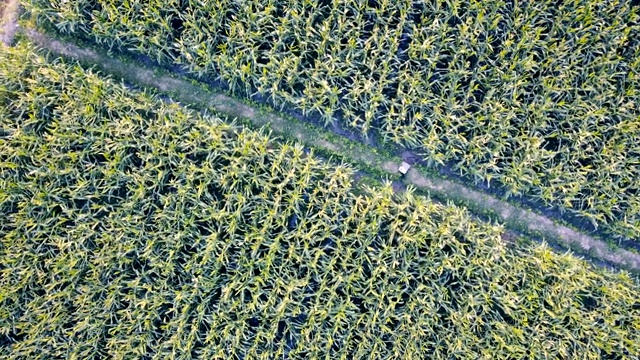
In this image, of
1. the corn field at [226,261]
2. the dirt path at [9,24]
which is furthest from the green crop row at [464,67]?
the corn field at [226,261]

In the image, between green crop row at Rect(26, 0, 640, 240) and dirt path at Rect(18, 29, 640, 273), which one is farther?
dirt path at Rect(18, 29, 640, 273)

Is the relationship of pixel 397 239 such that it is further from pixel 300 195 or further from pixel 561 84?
pixel 561 84

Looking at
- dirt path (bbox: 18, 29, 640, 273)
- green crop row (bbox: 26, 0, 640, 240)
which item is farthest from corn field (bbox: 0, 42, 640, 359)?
green crop row (bbox: 26, 0, 640, 240)

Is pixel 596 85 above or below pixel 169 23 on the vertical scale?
above

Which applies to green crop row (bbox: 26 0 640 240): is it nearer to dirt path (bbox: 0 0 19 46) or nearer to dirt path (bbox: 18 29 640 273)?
dirt path (bbox: 18 29 640 273)

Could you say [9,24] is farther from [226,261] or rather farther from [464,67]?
[464,67]

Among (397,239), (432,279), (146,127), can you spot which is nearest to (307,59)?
(146,127)

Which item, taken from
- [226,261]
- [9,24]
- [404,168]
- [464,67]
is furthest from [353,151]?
[9,24]
